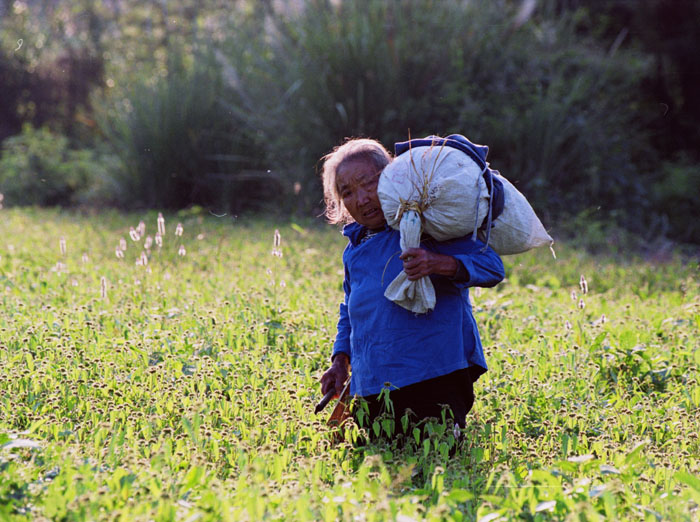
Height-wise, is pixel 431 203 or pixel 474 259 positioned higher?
pixel 431 203

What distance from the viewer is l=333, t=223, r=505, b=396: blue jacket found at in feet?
10.7

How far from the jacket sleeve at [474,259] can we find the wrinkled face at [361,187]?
0.28 metres

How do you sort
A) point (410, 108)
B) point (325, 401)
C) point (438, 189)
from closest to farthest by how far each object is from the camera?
point (438, 189)
point (325, 401)
point (410, 108)

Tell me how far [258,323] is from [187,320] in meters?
0.43

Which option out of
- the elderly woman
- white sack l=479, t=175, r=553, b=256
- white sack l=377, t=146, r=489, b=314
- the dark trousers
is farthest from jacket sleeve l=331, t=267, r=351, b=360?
white sack l=479, t=175, r=553, b=256

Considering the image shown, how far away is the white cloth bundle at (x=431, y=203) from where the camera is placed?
3.17 meters

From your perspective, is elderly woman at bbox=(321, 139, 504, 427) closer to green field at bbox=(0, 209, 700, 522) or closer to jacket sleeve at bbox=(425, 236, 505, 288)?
jacket sleeve at bbox=(425, 236, 505, 288)

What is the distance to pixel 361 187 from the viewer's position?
3393 mm

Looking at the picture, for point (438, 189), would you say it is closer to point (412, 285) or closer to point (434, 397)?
point (412, 285)

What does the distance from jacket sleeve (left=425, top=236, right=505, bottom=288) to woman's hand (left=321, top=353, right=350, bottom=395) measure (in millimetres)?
676

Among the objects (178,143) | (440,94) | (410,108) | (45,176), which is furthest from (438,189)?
(45,176)

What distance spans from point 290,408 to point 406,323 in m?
0.71

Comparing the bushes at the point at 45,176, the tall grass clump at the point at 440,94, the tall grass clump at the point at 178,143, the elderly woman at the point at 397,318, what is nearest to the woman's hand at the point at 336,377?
the elderly woman at the point at 397,318

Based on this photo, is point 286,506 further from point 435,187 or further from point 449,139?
point 449,139
